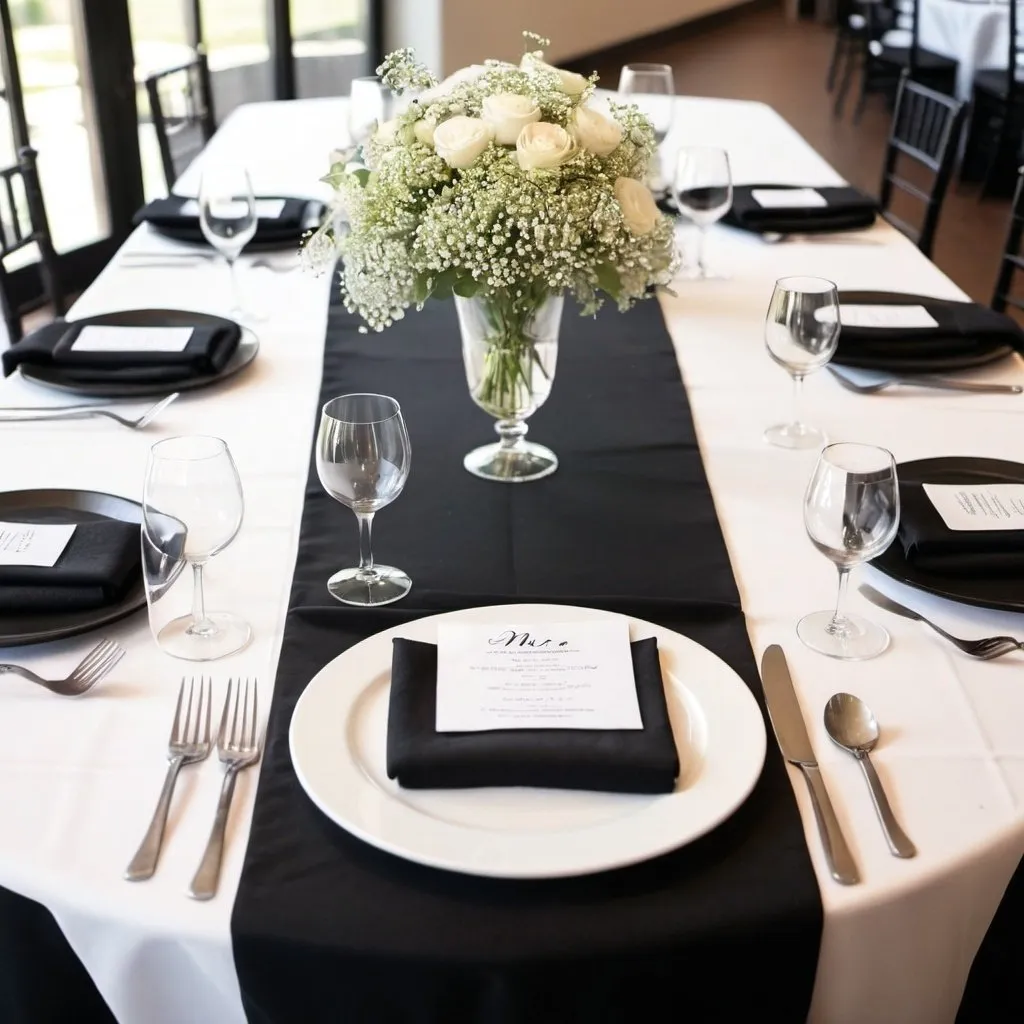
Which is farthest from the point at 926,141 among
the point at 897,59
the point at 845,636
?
the point at 897,59

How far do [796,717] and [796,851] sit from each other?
0.16 metres

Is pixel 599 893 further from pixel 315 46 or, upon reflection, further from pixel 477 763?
pixel 315 46

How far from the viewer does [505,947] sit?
789 millimetres

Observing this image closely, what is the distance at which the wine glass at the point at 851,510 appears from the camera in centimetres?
105

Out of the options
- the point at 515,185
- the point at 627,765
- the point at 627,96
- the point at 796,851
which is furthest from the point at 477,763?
the point at 627,96

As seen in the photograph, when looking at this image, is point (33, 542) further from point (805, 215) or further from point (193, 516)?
point (805, 215)

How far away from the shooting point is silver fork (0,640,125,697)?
1.03 meters

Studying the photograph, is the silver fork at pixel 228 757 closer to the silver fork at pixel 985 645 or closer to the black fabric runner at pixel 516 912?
the black fabric runner at pixel 516 912

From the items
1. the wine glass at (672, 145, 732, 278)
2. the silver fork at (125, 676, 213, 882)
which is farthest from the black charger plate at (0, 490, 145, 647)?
the wine glass at (672, 145, 732, 278)

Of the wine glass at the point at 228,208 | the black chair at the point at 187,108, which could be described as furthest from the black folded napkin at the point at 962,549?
the black chair at the point at 187,108

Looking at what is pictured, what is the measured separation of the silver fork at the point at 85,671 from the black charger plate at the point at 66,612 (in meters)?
0.02

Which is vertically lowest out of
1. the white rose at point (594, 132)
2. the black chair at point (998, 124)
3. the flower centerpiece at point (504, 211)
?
the black chair at point (998, 124)

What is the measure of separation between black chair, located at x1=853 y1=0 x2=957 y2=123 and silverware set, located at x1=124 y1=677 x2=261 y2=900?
218 inches

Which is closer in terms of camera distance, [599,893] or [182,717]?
[599,893]
